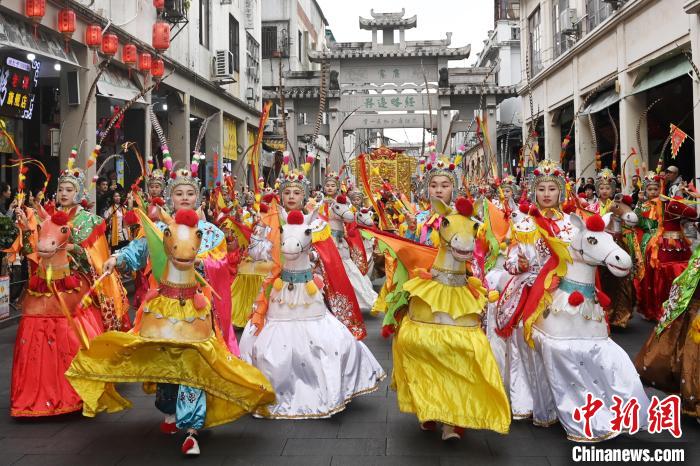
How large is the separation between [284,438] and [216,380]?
695 mm

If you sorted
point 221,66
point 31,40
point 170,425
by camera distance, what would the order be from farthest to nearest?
point 221,66
point 31,40
point 170,425

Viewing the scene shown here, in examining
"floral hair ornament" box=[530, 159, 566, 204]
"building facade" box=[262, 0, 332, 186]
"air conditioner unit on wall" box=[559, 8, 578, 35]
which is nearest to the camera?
"floral hair ornament" box=[530, 159, 566, 204]

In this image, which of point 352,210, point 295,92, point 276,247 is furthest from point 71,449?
point 295,92

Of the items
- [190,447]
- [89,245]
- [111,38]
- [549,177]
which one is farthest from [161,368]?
[111,38]

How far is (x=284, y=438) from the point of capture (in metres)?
4.55

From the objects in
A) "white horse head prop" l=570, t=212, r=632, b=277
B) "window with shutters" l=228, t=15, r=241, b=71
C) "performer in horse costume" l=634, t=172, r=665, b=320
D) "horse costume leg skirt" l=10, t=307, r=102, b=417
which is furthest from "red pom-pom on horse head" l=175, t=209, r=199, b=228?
"window with shutters" l=228, t=15, r=241, b=71

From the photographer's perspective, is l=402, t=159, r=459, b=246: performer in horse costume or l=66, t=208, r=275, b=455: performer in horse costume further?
l=402, t=159, r=459, b=246: performer in horse costume

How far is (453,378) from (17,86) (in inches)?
357

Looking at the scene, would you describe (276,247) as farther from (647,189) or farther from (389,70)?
(389,70)

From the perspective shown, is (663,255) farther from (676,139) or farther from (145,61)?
(145,61)

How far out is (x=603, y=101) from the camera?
51.4 feet

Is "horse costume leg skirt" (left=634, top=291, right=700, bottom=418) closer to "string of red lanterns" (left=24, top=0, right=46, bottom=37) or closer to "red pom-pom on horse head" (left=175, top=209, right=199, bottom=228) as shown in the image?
"red pom-pom on horse head" (left=175, top=209, right=199, bottom=228)

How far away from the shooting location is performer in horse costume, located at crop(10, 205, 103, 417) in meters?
4.97

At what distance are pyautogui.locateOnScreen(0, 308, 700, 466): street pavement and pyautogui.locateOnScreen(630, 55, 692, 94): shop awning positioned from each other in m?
9.08
